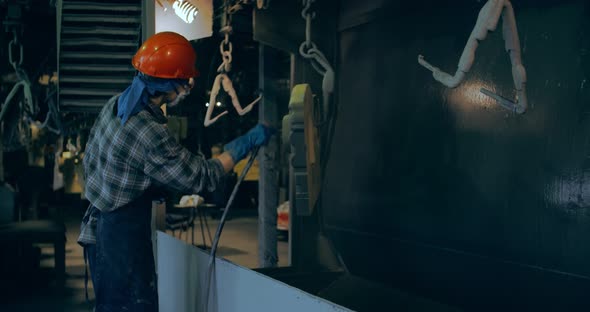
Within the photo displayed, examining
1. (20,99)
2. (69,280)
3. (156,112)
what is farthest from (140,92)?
(20,99)

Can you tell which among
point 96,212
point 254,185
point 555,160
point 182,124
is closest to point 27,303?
point 182,124

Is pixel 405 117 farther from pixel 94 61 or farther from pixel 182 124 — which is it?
pixel 182 124

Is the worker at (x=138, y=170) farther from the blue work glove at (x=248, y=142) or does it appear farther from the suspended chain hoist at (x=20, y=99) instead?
the suspended chain hoist at (x=20, y=99)

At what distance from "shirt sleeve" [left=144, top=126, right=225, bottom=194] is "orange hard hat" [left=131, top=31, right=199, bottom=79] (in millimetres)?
379

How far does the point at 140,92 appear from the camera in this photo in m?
3.39

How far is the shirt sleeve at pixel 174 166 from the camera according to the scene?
3.22m

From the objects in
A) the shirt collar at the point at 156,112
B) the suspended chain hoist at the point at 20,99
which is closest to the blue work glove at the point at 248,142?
the shirt collar at the point at 156,112

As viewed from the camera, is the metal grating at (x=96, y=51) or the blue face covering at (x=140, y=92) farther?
the metal grating at (x=96, y=51)

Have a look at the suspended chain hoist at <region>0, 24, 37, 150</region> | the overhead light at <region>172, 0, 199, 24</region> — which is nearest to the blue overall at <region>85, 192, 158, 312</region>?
the overhead light at <region>172, 0, 199, 24</region>

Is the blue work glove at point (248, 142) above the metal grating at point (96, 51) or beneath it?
beneath

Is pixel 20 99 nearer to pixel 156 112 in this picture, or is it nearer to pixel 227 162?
pixel 156 112

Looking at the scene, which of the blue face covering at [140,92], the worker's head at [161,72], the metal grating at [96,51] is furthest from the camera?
the metal grating at [96,51]

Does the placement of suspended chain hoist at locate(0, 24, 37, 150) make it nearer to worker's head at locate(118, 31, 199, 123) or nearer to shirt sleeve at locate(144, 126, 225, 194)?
worker's head at locate(118, 31, 199, 123)

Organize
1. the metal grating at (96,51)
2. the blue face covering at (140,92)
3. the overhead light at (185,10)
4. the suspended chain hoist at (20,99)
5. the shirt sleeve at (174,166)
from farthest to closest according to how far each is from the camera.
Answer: the suspended chain hoist at (20,99), the metal grating at (96,51), the overhead light at (185,10), the blue face covering at (140,92), the shirt sleeve at (174,166)
